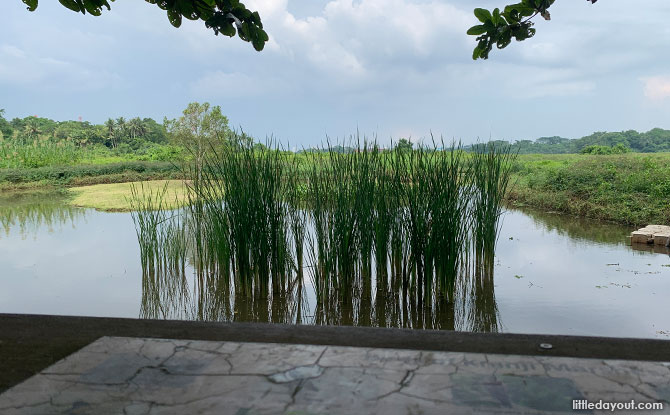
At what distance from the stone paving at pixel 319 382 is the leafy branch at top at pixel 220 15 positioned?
4.07 ft

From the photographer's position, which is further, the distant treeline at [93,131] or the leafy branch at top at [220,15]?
the distant treeline at [93,131]

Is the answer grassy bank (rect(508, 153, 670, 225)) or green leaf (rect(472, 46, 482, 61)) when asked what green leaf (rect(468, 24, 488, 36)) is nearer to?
green leaf (rect(472, 46, 482, 61))

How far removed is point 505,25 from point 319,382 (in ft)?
6.06

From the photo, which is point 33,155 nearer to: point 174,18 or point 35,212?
point 35,212

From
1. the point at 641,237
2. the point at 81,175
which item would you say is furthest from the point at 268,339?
the point at 81,175

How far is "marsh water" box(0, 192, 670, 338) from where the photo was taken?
3.46 meters

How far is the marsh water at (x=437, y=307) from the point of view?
11.4ft

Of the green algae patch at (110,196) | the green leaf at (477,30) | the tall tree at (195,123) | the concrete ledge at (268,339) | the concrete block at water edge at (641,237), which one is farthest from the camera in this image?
the tall tree at (195,123)

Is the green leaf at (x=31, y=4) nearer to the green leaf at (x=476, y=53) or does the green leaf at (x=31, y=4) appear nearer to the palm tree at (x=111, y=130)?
the green leaf at (x=476, y=53)

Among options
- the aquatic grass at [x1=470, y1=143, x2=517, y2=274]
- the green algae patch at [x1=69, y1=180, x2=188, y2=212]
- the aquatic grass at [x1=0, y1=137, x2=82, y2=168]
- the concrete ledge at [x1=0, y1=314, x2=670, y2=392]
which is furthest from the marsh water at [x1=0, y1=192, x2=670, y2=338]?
the aquatic grass at [x1=0, y1=137, x2=82, y2=168]

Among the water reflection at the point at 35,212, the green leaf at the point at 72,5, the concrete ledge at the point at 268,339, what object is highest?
the green leaf at the point at 72,5

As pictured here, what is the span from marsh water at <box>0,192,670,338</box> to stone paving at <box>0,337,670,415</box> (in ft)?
5.71

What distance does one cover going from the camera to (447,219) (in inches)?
128

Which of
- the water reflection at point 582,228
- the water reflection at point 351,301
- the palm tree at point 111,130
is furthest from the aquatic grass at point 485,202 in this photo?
the palm tree at point 111,130
